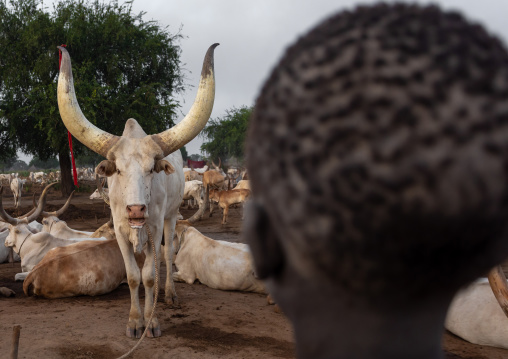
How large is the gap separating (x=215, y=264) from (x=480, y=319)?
12.1 feet

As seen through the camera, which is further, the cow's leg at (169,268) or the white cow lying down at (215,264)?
the white cow lying down at (215,264)

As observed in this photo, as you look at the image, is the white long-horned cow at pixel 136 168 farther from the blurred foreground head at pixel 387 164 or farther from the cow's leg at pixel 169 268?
the blurred foreground head at pixel 387 164

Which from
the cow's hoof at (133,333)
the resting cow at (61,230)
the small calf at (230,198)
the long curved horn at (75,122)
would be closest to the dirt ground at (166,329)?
the cow's hoof at (133,333)

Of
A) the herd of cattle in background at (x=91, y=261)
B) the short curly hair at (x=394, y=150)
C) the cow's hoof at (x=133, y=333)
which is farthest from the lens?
the herd of cattle in background at (x=91, y=261)

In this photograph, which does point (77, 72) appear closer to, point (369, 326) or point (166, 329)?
point (166, 329)

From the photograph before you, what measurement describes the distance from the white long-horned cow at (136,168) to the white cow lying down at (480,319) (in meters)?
3.12

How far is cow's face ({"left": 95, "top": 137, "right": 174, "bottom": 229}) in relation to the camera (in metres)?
4.07

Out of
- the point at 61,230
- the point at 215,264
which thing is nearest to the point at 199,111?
the point at 215,264

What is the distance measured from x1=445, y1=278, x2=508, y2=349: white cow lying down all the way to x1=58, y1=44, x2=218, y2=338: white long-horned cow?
10.2ft

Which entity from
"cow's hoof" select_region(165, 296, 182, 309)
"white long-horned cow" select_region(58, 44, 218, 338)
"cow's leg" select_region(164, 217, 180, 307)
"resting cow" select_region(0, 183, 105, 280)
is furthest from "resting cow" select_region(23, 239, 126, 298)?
"white long-horned cow" select_region(58, 44, 218, 338)

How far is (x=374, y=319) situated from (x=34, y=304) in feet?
19.2

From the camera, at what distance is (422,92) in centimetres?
54

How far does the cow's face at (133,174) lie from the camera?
13.4 feet

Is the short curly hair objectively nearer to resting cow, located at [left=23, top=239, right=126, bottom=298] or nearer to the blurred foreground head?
the blurred foreground head
